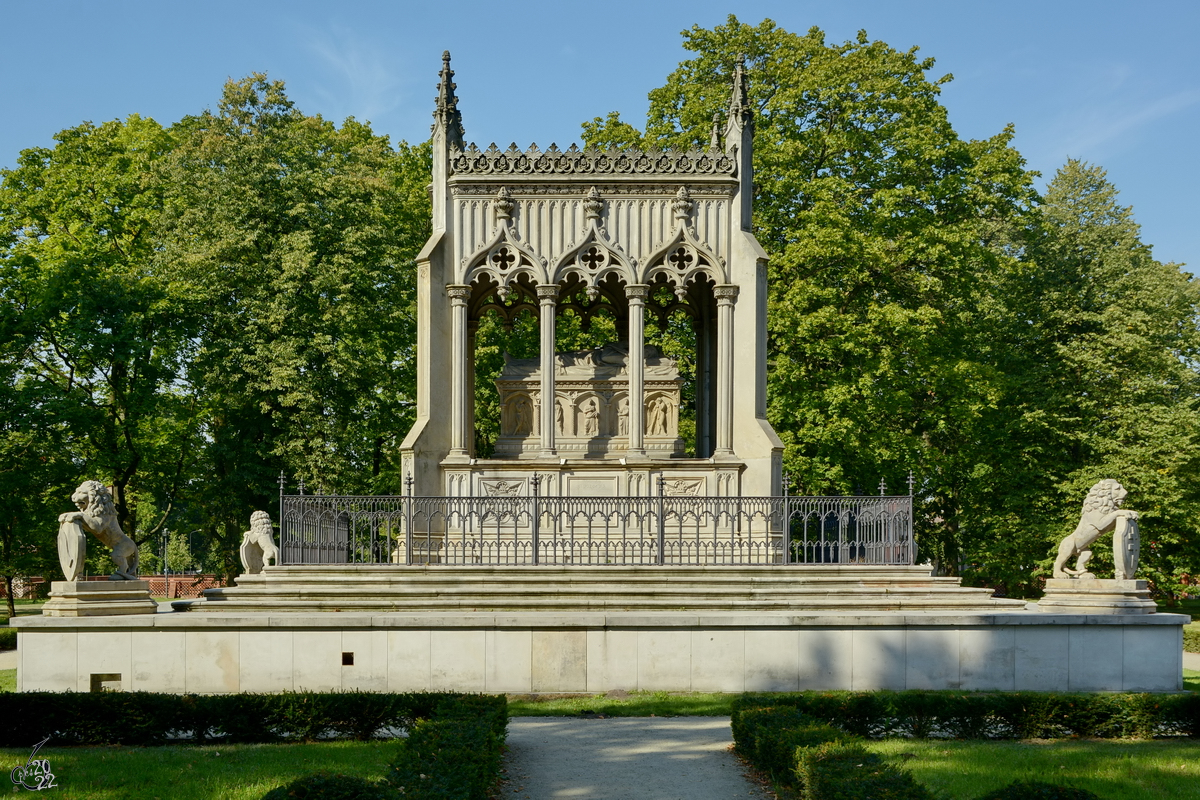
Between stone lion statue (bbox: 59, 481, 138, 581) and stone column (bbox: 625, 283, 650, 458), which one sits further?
stone column (bbox: 625, 283, 650, 458)

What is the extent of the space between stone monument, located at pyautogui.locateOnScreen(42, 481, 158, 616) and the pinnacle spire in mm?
9774

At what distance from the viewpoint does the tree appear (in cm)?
2970

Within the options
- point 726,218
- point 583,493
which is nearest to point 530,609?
point 583,493

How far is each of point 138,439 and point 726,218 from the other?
22008 millimetres

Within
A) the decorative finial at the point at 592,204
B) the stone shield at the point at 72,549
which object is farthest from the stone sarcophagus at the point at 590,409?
the stone shield at the point at 72,549

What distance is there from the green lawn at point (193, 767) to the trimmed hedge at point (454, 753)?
69 cm

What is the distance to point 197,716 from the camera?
1160 centimetres

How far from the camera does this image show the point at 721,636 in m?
14.6

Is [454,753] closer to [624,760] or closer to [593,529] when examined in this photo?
[624,760]

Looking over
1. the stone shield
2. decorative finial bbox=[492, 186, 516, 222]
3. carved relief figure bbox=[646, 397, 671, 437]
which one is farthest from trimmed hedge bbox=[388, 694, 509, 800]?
decorative finial bbox=[492, 186, 516, 222]

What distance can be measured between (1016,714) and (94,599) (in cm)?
1199

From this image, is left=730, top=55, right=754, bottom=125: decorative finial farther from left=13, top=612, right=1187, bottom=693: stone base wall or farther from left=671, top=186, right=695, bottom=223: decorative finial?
left=13, top=612, right=1187, bottom=693: stone base wall

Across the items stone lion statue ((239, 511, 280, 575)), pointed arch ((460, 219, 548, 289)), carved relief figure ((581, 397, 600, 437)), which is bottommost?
stone lion statue ((239, 511, 280, 575))

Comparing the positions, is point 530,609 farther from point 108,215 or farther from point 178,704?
point 108,215
